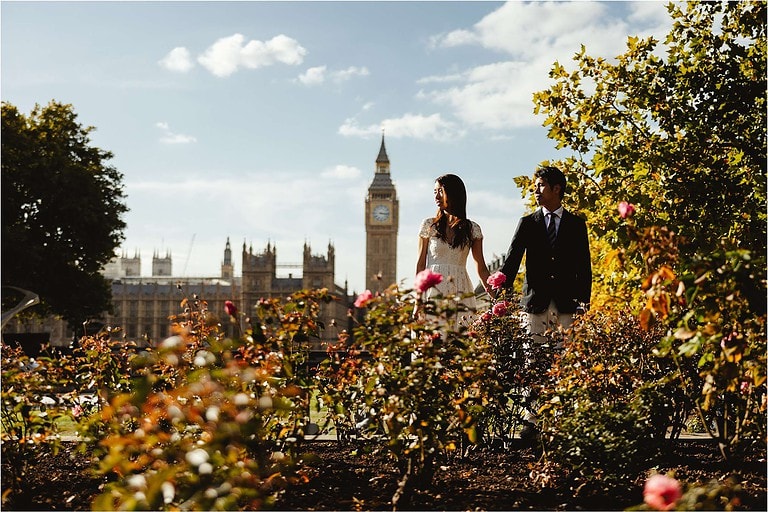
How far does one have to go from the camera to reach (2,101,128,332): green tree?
914 inches

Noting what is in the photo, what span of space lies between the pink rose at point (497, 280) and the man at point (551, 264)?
0.45ft

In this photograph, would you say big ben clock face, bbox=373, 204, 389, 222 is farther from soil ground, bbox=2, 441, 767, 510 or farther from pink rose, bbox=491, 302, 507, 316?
soil ground, bbox=2, 441, 767, 510

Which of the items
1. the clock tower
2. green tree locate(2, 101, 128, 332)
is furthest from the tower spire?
green tree locate(2, 101, 128, 332)

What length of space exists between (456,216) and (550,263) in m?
0.79

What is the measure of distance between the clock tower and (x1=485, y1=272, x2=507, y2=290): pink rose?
384 feet

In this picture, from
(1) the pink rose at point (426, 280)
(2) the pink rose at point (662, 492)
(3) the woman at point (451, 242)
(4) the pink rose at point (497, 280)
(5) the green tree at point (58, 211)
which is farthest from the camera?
(5) the green tree at point (58, 211)

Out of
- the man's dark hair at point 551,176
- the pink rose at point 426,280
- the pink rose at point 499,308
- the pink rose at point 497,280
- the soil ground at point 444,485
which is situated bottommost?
the soil ground at point 444,485

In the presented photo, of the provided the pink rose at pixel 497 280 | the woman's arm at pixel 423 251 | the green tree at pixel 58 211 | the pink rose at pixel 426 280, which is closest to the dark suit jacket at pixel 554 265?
the pink rose at pixel 497 280

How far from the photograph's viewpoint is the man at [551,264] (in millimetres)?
5422

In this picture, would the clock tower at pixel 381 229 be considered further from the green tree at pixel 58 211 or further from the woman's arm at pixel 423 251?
the woman's arm at pixel 423 251

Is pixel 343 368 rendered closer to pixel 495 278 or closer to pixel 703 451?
pixel 495 278

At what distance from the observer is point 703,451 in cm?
516

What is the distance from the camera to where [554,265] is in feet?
17.8

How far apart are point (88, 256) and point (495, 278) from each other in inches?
867
